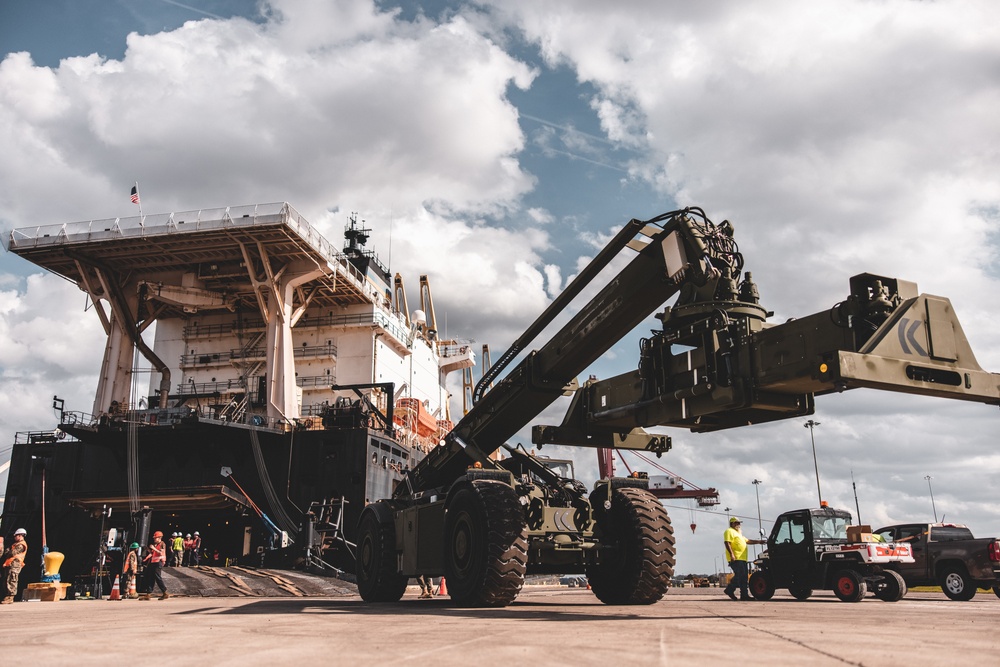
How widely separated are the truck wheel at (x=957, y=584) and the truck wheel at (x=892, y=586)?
6.47 ft

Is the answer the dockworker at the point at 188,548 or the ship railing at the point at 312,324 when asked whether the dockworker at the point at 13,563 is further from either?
the ship railing at the point at 312,324

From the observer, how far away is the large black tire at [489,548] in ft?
30.8

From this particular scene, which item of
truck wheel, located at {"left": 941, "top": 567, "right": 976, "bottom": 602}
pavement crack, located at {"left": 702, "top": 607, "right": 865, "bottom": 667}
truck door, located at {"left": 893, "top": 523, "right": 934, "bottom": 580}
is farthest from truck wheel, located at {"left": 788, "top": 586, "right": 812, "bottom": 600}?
pavement crack, located at {"left": 702, "top": 607, "right": 865, "bottom": 667}

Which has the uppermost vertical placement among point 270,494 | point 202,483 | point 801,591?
point 202,483

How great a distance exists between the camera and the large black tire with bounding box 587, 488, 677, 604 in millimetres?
10656

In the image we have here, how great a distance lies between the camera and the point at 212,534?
102 ft

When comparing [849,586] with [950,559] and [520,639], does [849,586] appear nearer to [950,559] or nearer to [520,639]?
[950,559]

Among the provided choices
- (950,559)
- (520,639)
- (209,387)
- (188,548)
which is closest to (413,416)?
(209,387)

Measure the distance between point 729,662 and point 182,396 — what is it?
34.1 metres

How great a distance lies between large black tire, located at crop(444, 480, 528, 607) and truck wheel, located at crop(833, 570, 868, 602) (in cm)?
683

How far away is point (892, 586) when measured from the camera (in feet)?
43.5

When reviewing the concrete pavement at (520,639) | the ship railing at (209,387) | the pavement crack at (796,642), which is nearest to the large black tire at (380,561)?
the concrete pavement at (520,639)

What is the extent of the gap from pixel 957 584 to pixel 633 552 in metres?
8.04

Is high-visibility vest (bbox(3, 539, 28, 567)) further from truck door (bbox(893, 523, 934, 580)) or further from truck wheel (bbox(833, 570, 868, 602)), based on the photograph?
truck door (bbox(893, 523, 934, 580))
